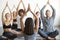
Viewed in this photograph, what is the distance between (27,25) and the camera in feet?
8.50

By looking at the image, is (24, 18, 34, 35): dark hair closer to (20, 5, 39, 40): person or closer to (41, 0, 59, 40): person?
(20, 5, 39, 40): person

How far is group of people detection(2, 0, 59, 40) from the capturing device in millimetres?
2629

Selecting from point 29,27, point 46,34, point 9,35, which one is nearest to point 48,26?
point 46,34

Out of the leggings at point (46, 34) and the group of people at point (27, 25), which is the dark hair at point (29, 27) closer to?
the group of people at point (27, 25)

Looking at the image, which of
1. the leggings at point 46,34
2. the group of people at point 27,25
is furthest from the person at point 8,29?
the leggings at point 46,34

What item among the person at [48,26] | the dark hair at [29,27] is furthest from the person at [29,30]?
the person at [48,26]

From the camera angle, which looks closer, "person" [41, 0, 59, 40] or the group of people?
the group of people

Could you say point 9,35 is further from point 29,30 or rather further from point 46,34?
point 46,34

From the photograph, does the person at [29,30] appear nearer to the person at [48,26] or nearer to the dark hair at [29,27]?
the dark hair at [29,27]

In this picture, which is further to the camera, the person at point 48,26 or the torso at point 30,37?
the person at point 48,26

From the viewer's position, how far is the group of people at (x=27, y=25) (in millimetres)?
2629

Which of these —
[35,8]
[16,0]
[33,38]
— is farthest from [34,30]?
[16,0]

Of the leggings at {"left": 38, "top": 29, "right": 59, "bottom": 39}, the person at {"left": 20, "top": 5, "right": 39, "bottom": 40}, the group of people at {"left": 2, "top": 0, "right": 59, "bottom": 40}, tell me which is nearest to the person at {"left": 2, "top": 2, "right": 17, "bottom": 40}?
the group of people at {"left": 2, "top": 0, "right": 59, "bottom": 40}

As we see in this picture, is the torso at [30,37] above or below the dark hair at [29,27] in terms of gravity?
below
